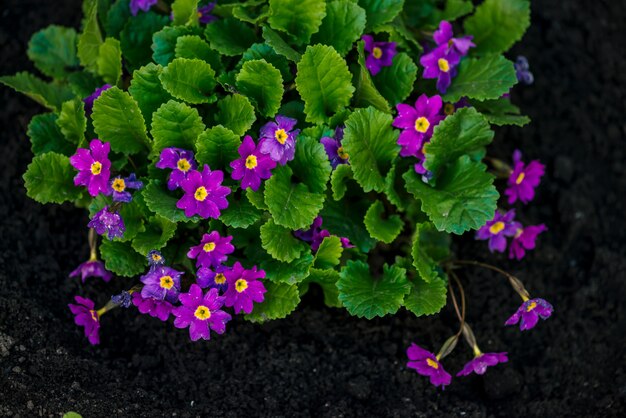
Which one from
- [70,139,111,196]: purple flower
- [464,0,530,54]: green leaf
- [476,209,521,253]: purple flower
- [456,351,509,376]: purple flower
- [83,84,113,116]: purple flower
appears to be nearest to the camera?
[70,139,111,196]: purple flower

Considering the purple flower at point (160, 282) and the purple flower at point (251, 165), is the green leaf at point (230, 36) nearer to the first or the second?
the purple flower at point (251, 165)

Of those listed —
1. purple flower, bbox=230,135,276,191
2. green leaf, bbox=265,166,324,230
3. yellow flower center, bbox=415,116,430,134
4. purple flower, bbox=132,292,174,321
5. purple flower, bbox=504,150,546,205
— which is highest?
yellow flower center, bbox=415,116,430,134

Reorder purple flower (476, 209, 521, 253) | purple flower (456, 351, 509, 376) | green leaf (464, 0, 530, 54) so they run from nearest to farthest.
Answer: purple flower (456, 351, 509, 376)
purple flower (476, 209, 521, 253)
green leaf (464, 0, 530, 54)

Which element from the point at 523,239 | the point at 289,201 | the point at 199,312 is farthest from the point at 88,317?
the point at 523,239

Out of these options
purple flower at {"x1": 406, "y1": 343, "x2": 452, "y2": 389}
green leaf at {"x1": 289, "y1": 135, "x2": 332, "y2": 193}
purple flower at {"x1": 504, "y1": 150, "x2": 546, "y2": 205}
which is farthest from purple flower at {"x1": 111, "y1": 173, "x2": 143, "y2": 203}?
purple flower at {"x1": 504, "y1": 150, "x2": 546, "y2": 205}

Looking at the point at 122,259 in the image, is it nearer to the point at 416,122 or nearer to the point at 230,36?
the point at 230,36

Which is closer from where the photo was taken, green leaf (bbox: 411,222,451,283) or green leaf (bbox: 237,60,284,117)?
green leaf (bbox: 237,60,284,117)

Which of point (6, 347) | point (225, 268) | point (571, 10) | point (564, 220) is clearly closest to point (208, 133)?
point (225, 268)

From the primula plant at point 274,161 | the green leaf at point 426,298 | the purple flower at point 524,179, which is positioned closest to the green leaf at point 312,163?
the primula plant at point 274,161

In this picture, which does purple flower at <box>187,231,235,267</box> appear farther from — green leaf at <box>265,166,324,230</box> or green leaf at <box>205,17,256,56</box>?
green leaf at <box>205,17,256,56</box>
